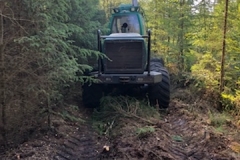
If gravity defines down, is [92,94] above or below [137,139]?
above

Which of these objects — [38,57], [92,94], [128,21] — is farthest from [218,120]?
[38,57]

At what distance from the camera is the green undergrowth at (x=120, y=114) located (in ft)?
24.2

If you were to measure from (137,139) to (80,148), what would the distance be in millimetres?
1069

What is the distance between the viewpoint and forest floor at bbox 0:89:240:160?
5.52 metres

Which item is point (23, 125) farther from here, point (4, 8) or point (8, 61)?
point (4, 8)

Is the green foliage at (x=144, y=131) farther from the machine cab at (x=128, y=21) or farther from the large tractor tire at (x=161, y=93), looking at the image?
the machine cab at (x=128, y=21)

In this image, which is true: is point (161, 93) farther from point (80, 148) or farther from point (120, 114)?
point (80, 148)

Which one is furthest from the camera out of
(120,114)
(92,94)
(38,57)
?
(92,94)

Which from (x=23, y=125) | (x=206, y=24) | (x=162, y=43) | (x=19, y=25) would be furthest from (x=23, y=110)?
(x=162, y=43)

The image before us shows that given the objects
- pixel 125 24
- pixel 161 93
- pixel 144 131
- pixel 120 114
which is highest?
pixel 125 24

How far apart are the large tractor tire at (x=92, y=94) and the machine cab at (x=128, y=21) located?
1741mm

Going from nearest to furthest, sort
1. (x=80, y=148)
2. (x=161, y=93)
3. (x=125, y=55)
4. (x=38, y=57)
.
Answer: (x=38, y=57) → (x=80, y=148) → (x=125, y=55) → (x=161, y=93)

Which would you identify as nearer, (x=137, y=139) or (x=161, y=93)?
(x=137, y=139)

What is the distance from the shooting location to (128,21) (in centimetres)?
958
